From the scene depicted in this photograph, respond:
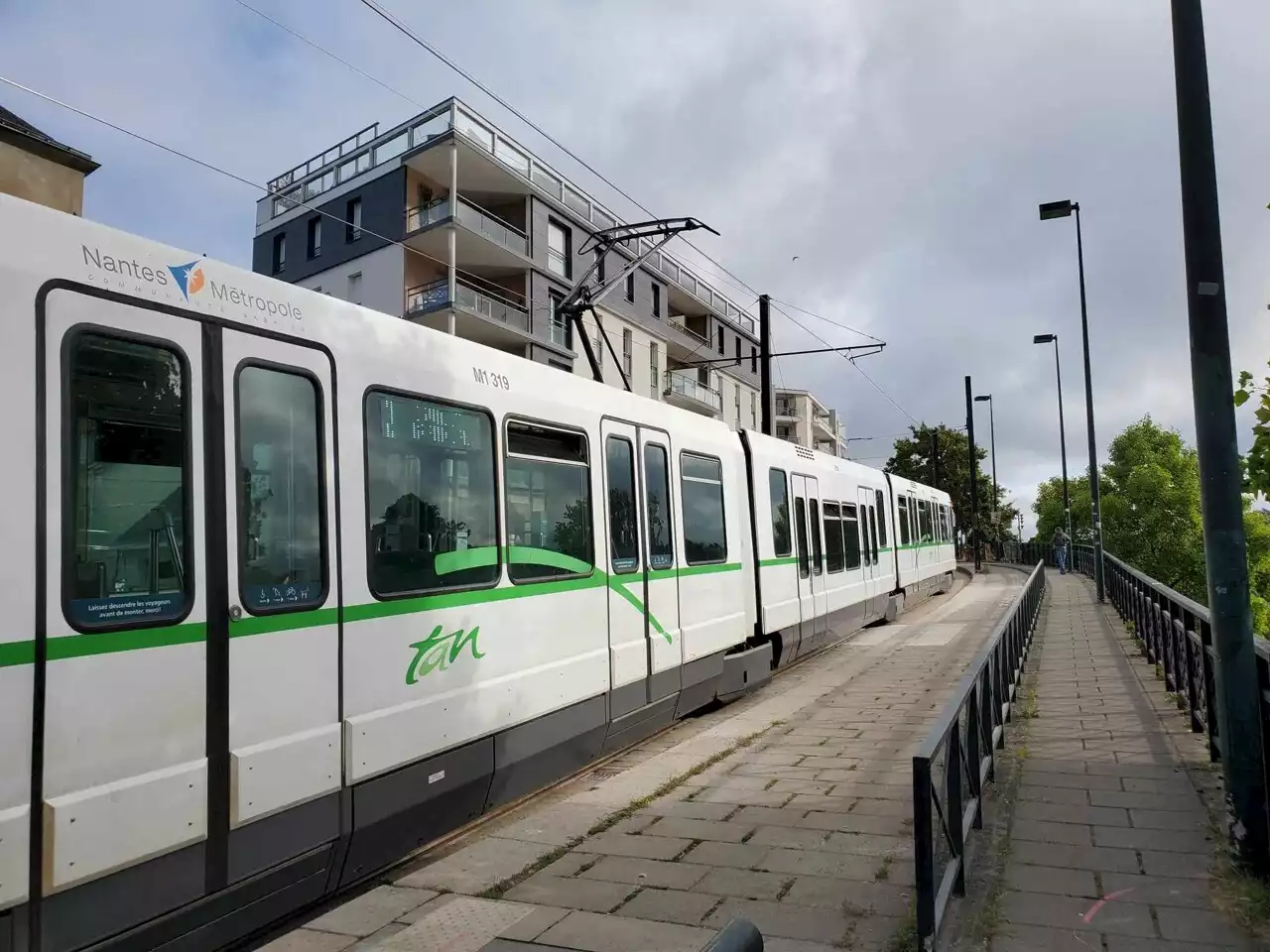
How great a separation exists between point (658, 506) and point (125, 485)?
5052 millimetres

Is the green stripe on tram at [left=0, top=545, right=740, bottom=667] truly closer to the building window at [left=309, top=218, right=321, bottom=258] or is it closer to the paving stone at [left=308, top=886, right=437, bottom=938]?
the paving stone at [left=308, top=886, right=437, bottom=938]

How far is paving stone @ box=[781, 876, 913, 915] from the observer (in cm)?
440

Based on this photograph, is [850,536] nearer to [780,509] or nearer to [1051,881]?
[780,509]

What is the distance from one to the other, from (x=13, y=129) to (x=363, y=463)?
26.2ft

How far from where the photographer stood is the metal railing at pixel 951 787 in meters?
3.76

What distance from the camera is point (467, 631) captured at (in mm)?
5402

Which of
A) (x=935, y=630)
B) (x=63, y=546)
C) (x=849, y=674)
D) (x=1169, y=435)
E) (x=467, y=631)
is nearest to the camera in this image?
(x=63, y=546)

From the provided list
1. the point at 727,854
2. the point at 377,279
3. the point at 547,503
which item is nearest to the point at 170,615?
the point at 547,503

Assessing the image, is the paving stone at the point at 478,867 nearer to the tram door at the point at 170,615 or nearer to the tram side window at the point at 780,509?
the tram door at the point at 170,615

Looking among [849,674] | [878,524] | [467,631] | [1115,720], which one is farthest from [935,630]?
[467,631]

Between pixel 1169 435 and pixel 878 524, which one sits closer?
pixel 878 524

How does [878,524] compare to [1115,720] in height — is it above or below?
above

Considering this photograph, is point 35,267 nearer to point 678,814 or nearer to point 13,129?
point 678,814

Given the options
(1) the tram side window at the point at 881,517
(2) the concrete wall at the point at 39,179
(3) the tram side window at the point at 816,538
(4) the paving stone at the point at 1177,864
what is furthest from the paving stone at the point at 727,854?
(1) the tram side window at the point at 881,517
